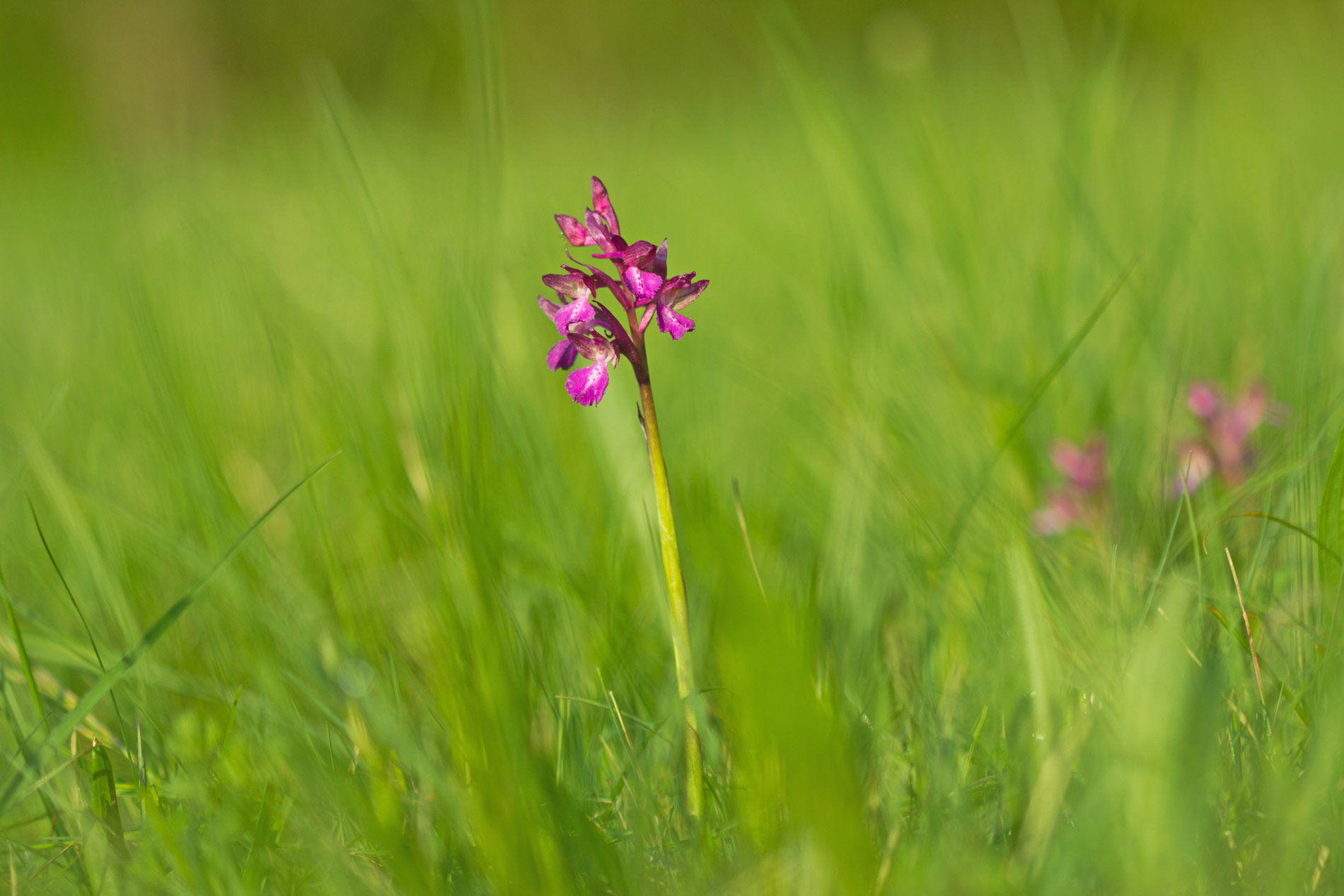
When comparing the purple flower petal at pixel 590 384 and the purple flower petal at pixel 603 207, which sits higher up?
the purple flower petal at pixel 603 207

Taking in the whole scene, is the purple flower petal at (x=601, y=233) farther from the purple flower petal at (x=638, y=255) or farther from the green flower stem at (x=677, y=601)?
the green flower stem at (x=677, y=601)

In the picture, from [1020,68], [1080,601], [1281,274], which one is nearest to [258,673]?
[1080,601]

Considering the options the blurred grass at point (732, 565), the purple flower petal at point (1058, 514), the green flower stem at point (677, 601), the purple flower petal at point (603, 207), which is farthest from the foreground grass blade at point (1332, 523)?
the purple flower petal at point (603, 207)

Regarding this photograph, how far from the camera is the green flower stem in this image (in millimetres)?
668

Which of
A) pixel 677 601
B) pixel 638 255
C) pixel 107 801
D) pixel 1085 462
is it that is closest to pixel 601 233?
pixel 638 255

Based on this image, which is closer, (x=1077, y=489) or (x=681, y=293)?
(x=681, y=293)

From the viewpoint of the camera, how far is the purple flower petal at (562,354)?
0.78 metres

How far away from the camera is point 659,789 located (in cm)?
76

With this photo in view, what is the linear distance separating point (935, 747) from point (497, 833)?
1.11 ft

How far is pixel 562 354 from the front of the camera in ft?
2.61

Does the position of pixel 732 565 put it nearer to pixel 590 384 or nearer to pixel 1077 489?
pixel 590 384

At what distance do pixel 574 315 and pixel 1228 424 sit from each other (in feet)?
2.78

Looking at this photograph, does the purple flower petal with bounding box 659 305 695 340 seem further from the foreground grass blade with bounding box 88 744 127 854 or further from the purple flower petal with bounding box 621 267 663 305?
the foreground grass blade with bounding box 88 744 127 854

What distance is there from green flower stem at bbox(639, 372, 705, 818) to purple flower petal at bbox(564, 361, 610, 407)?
6cm
